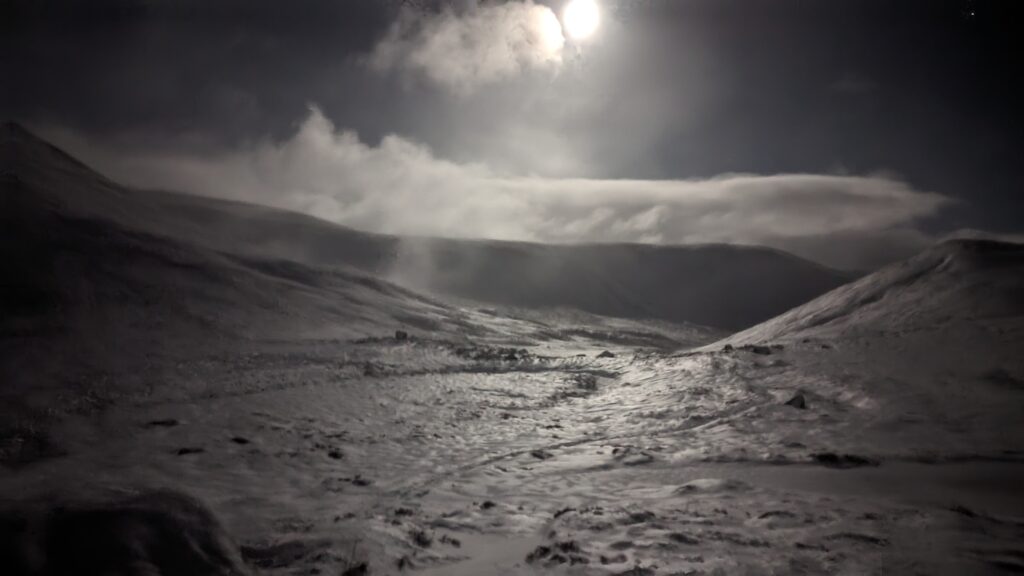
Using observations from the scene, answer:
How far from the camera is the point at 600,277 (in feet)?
294

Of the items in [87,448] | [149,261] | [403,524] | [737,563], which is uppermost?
[149,261]

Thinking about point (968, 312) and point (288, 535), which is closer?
point (288, 535)

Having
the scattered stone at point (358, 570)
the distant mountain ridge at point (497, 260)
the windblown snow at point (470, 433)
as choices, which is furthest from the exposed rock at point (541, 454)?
the distant mountain ridge at point (497, 260)

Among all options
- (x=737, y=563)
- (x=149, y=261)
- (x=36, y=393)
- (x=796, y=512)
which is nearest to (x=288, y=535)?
(x=737, y=563)

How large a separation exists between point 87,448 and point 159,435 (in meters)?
0.89

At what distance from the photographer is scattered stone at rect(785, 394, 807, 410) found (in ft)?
32.4

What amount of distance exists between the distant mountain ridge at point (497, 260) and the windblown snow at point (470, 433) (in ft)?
25.3

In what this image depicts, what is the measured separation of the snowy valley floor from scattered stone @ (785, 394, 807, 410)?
0.10 meters

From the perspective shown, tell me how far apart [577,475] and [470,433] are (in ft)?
9.40

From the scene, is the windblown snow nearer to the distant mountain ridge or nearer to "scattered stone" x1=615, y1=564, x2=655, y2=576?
"scattered stone" x1=615, y1=564, x2=655, y2=576

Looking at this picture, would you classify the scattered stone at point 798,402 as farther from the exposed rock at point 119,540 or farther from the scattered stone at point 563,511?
the exposed rock at point 119,540

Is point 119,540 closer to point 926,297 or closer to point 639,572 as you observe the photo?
point 639,572

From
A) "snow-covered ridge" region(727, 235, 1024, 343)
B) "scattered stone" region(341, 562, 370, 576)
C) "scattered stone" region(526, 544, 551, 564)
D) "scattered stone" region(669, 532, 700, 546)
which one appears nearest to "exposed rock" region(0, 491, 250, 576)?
"scattered stone" region(341, 562, 370, 576)

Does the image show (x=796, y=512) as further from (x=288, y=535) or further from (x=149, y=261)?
(x=149, y=261)
